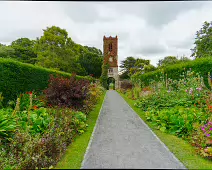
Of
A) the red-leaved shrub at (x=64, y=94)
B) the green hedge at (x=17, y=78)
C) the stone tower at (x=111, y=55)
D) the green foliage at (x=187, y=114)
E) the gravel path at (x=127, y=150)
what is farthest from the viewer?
the stone tower at (x=111, y=55)

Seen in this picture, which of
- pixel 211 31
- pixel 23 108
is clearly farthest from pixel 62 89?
pixel 211 31

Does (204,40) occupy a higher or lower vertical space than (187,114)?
higher

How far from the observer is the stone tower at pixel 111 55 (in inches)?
1535

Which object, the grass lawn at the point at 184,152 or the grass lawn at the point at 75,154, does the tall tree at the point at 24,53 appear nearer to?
the grass lawn at the point at 75,154

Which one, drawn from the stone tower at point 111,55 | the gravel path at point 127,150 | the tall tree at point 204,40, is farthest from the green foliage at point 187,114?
the stone tower at point 111,55

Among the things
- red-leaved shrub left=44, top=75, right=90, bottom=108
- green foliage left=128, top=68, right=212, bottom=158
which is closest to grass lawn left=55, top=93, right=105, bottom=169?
red-leaved shrub left=44, top=75, right=90, bottom=108

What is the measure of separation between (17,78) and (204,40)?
2123 centimetres

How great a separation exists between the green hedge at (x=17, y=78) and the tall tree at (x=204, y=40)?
19.3 m

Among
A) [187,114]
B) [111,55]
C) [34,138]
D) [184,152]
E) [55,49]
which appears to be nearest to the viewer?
[34,138]

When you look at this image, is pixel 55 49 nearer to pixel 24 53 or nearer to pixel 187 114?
pixel 24 53

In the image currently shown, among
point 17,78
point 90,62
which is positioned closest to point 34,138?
point 17,78

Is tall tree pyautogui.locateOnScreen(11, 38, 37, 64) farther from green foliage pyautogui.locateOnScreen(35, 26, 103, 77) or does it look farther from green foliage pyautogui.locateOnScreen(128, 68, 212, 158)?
green foliage pyautogui.locateOnScreen(128, 68, 212, 158)

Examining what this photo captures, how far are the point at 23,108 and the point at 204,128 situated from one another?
6146 mm

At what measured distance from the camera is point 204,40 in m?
20.4
